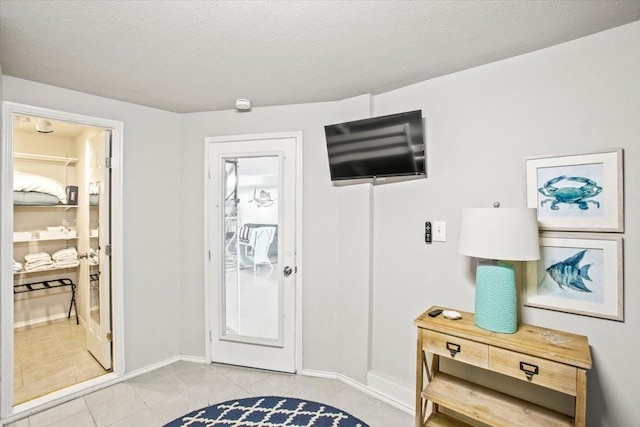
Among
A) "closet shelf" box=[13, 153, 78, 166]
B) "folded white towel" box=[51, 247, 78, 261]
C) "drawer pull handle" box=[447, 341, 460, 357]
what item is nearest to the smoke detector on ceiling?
"drawer pull handle" box=[447, 341, 460, 357]

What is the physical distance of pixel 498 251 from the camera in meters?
1.59

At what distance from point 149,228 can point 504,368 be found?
2783mm

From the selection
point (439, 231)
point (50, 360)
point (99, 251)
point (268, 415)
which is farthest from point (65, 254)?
point (439, 231)

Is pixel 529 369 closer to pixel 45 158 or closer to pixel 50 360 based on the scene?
pixel 50 360

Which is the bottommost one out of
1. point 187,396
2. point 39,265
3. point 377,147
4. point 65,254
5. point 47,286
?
point 187,396

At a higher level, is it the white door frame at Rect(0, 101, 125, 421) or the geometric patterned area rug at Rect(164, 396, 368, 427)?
the white door frame at Rect(0, 101, 125, 421)

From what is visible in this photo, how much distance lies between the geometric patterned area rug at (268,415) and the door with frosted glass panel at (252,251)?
0.44 metres

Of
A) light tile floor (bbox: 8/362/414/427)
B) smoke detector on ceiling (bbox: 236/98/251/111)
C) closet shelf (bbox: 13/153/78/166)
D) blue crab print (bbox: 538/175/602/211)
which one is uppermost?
smoke detector on ceiling (bbox: 236/98/251/111)

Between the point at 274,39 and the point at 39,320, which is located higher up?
the point at 274,39

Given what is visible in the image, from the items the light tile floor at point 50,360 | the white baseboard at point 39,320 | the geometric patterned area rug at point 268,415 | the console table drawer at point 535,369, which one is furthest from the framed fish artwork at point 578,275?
the white baseboard at point 39,320

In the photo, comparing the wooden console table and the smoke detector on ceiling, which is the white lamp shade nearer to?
the wooden console table

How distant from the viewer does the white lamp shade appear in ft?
5.14

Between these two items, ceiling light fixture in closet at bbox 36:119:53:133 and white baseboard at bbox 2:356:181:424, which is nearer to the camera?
white baseboard at bbox 2:356:181:424

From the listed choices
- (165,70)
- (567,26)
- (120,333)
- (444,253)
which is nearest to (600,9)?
(567,26)
